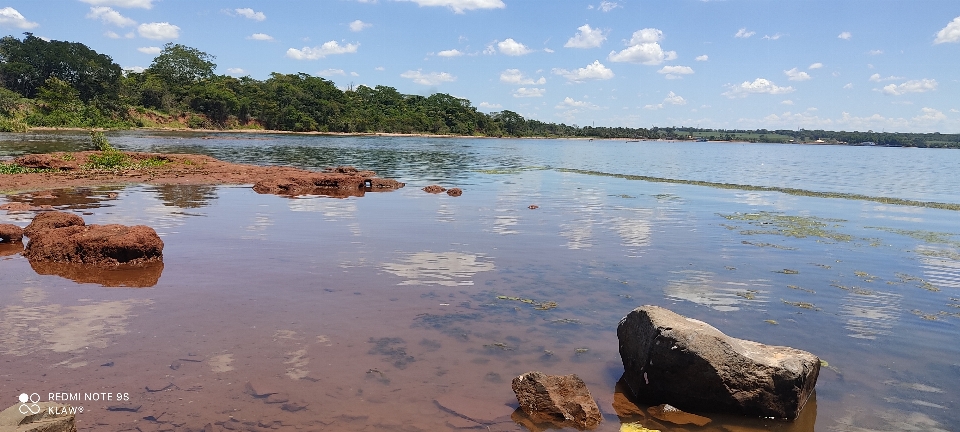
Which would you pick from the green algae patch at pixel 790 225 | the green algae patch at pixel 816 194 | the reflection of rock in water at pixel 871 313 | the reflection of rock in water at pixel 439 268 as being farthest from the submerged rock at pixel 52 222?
the green algae patch at pixel 816 194

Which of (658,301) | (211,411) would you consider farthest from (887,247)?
(211,411)

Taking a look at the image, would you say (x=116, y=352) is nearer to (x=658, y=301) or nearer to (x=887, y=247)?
(x=658, y=301)

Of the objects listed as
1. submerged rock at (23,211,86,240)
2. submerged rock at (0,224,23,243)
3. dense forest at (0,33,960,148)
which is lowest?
submerged rock at (0,224,23,243)

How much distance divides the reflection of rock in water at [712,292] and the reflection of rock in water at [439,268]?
3135mm

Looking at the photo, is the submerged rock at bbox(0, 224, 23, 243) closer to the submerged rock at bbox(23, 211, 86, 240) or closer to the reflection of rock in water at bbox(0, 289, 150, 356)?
the submerged rock at bbox(23, 211, 86, 240)

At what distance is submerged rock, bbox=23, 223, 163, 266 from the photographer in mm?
9828

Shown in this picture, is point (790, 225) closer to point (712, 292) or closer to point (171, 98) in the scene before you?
point (712, 292)

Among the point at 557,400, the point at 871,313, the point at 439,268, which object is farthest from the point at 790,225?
the point at 557,400

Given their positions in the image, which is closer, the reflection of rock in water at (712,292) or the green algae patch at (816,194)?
the reflection of rock in water at (712,292)

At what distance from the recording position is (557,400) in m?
5.33

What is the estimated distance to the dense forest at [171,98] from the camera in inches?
3344

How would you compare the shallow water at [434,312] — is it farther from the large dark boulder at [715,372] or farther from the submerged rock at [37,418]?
the submerged rock at [37,418]

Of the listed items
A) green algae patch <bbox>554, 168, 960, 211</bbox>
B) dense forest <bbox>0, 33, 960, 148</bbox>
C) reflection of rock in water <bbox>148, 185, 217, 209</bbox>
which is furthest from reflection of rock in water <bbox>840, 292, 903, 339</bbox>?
dense forest <bbox>0, 33, 960, 148</bbox>

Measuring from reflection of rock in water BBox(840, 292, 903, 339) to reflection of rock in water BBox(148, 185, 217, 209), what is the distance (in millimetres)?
15634
